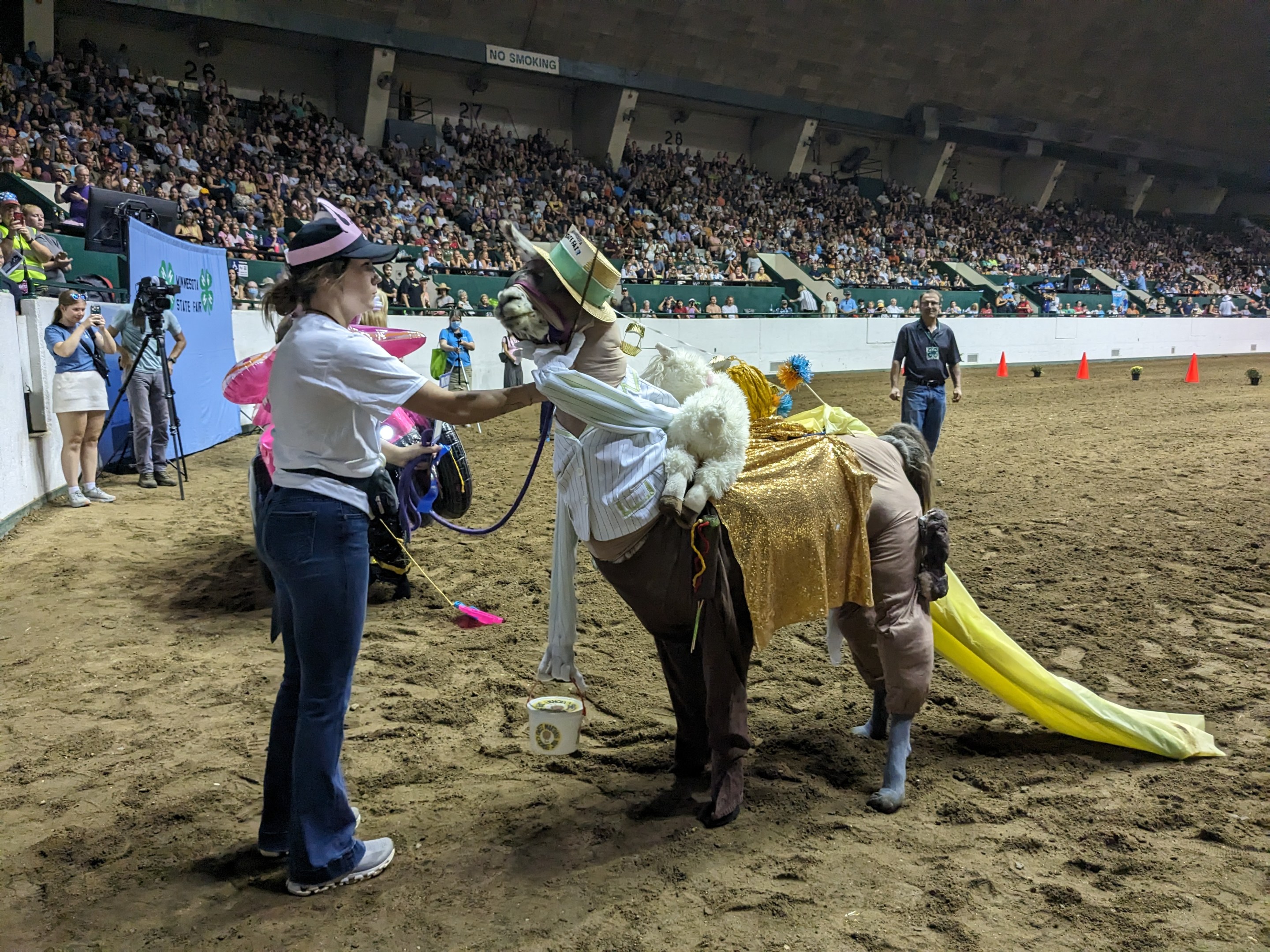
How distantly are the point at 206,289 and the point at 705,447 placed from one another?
9528 mm

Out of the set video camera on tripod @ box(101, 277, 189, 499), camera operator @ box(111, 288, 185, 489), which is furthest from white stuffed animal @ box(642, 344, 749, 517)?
camera operator @ box(111, 288, 185, 489)

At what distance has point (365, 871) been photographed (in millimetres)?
2627

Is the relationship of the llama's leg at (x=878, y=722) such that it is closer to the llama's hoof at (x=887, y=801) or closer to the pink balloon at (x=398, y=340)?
the llama's hoof at (x=887, y=801)

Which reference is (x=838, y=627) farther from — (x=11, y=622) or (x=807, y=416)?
(x=11, y=622)

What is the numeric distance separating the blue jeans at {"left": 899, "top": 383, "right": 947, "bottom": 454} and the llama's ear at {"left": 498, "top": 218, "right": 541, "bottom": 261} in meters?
5.63

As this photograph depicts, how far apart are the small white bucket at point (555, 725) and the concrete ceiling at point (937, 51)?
21703 mm

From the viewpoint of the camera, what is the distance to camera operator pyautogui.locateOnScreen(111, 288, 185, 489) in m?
8.06

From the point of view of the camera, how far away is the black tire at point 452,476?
5.25 m

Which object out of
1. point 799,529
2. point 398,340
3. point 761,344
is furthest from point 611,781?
point 761,344

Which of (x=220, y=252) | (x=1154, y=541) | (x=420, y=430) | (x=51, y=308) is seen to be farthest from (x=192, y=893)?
(x=220, y=252)

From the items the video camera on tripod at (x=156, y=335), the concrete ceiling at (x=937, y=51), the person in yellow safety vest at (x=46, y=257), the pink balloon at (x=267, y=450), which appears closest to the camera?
the pink balloon at (x=267, y=450)

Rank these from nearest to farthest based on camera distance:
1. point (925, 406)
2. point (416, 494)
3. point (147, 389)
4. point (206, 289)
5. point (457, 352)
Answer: point (416, 494) → point (925, 406) → point (147, 389) → point (457, 352) → point (206, 289)

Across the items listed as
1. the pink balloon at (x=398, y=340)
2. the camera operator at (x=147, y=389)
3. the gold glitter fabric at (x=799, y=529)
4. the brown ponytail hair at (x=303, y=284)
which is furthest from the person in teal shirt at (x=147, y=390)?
the gold glitter fabric at (x=799, y=529)

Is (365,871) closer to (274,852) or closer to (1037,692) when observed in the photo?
(274,852)
